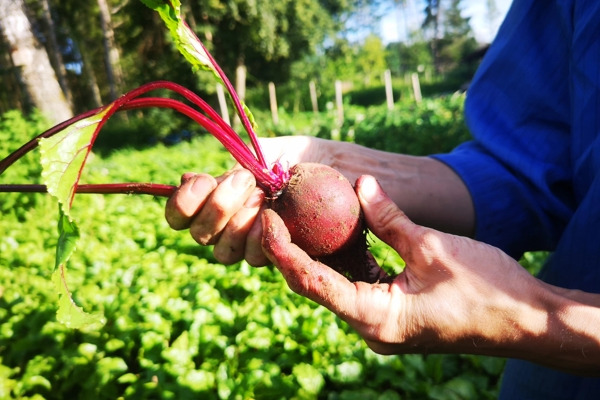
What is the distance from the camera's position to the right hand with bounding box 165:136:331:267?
1469mm

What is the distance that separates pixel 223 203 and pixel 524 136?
123 centimetres

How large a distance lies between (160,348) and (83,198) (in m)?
3.47

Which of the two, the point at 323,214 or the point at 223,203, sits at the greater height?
the point at 223,203

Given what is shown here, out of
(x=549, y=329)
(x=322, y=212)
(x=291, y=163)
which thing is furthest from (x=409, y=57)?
(x=549, y=329)

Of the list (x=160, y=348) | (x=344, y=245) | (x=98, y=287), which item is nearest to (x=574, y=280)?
(x=344, y=245)

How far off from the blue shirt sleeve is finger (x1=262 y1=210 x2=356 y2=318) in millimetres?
821

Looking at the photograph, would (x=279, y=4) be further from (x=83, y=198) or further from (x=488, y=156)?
(x=488, y=156)

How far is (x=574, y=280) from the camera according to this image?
1279 mm

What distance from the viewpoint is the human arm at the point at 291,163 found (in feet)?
4.86

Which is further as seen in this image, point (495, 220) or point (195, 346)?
point (195, 346)

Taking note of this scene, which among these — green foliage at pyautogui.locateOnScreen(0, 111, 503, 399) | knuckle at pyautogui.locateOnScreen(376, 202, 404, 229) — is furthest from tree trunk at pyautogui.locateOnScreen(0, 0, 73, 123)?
knuckle at pyautogui.locateOnScreen(376, 202, 404, 229)

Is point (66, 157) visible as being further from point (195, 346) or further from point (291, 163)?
point (195, 346)

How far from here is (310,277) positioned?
1137 mm

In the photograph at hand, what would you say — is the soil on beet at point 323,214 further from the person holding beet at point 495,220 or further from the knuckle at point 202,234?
the knuckle at point 202,234
